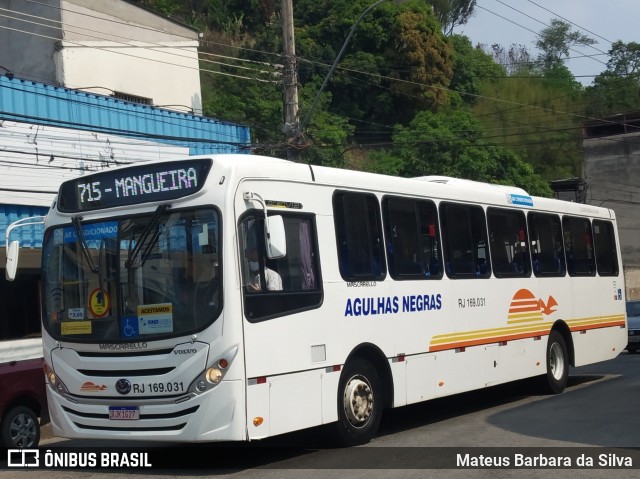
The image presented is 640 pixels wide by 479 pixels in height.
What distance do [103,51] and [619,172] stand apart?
37181 mm

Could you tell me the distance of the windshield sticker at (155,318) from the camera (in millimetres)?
9172

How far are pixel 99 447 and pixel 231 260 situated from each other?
14.4 ft

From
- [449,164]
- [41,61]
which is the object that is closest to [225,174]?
[41,61]

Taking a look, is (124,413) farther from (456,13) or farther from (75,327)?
(456,13)

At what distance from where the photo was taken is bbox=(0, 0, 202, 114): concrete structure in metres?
26.9

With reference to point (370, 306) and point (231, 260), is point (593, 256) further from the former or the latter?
point (231, 260)

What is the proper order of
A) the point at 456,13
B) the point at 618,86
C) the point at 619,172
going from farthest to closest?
the point at 456,13
the point at 618,86
the point at 619,172

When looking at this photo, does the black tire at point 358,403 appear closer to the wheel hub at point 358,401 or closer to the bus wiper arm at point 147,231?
the wheel hub at point 358,401

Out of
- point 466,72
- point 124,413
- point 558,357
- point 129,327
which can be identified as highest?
point 466,72

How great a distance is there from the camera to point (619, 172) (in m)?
55.5

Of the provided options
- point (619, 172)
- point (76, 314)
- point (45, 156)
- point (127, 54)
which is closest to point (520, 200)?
point (76, 314)

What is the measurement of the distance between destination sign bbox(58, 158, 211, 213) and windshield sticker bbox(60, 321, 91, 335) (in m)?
1.26

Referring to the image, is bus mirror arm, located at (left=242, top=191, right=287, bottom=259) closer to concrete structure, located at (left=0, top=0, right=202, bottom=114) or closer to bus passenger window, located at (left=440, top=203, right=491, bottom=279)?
bus passenger window, located at (left=440, top=203, right=491, bottom=279)

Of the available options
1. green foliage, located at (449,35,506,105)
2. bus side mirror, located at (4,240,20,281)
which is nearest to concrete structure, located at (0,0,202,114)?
bus side mirror, located at (4,240,20,281)
